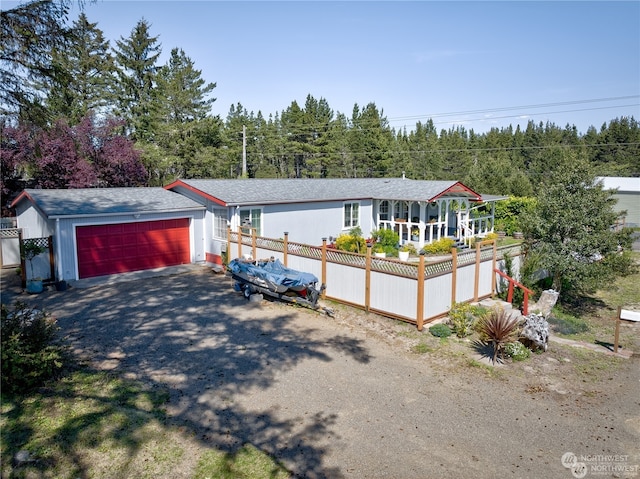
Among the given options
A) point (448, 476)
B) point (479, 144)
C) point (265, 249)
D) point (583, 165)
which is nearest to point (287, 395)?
point (448, 476)

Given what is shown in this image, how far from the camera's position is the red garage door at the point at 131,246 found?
1581cm

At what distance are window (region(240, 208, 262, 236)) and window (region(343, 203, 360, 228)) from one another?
5255 mm

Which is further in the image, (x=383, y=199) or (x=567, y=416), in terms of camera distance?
(x=383, y=199)

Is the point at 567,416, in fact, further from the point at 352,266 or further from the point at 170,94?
the point at 170,94

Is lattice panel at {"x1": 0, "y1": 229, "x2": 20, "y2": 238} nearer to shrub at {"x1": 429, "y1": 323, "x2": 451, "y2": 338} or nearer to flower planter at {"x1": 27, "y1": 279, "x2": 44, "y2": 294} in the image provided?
flower planter at {"x1": 27, "y1": 279, "x2": 44, "y2": 294}

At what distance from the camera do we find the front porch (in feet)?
73.2

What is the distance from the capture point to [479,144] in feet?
226

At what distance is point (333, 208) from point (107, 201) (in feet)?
31.7

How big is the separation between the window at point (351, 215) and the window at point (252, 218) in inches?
207

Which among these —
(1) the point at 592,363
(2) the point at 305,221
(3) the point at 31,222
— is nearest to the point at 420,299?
(1) the point at 592,363

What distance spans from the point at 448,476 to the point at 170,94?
130 ft

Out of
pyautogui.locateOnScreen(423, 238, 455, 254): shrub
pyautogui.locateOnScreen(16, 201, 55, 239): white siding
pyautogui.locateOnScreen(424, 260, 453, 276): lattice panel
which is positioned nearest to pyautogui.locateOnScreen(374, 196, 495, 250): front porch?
pyautogui.locateOnScreen(423, 238, 455, 254): shrub

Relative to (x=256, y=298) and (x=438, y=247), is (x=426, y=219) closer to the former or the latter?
(x=438, y=247)

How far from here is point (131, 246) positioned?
55.4ft
